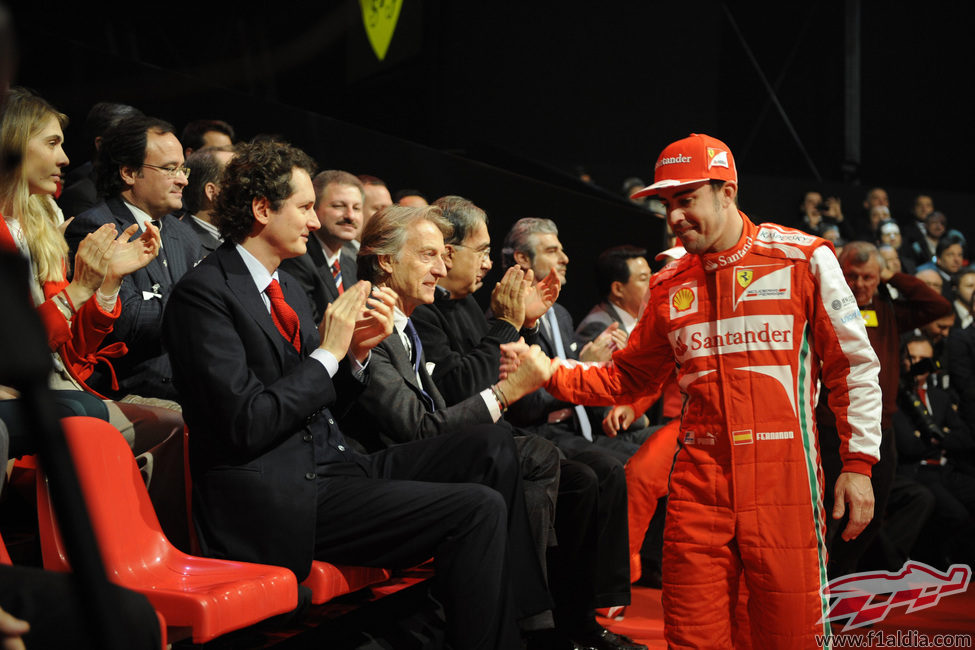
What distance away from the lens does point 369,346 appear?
2479mm

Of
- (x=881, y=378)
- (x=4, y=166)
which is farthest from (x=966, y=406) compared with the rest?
(x=4, y=166)

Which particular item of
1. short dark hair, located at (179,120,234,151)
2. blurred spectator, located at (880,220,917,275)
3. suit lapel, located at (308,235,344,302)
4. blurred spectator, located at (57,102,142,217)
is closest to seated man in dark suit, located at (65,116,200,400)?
blurred spectator, located at (57,102,142,217)

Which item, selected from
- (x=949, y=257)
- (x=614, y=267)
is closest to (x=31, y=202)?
(x=614, y=267)

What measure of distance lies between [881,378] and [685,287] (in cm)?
199

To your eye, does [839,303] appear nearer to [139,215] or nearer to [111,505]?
[111,505]

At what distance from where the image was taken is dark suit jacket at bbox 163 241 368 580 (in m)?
2.10

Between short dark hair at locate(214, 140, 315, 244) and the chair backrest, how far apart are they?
2.10 ft

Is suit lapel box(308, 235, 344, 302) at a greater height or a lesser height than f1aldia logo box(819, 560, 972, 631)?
greater

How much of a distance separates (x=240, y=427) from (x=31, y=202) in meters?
1.08

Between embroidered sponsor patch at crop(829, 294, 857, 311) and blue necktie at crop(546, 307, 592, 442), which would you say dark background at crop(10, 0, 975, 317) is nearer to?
blue necktie at crop(546, 307, 592, 442)

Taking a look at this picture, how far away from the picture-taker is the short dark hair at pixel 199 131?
4078 mm

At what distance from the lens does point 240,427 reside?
207cm

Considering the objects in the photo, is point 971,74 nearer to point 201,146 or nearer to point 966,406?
point 966,406

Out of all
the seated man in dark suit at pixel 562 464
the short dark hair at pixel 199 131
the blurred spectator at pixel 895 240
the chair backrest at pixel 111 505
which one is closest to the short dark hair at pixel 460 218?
the seated man in dark suit at pixel 562 464
